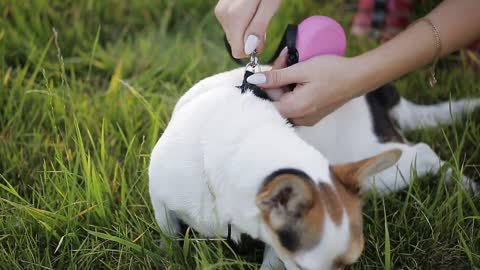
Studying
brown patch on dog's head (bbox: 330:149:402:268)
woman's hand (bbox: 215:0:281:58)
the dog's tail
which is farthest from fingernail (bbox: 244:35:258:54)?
the dog's tail

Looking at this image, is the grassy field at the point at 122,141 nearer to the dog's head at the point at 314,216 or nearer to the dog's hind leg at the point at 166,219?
the dog's hind leg at the point at 166,219

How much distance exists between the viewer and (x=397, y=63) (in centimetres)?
210

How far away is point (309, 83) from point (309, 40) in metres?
0.14

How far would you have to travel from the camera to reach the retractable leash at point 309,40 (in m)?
1.92

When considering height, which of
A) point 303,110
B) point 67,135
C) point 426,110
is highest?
point 303,110

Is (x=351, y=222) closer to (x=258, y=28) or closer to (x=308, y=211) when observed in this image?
(x=308, y=211)

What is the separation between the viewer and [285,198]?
1514 mm

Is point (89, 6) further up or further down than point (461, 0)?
further down

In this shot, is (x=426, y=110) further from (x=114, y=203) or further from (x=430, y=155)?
(x=114, y=203)

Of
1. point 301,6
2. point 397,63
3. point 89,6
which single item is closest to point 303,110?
point 397,63

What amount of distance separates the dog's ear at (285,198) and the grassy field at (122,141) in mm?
279

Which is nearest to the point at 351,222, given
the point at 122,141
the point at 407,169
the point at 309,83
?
the point at 309,83

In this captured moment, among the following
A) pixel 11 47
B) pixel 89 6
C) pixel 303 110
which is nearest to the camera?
pixel 303 110

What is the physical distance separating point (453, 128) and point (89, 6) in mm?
1943
